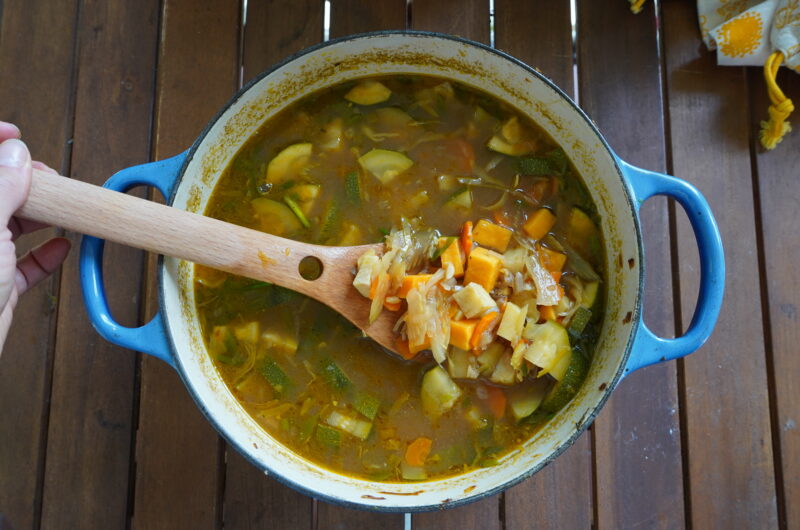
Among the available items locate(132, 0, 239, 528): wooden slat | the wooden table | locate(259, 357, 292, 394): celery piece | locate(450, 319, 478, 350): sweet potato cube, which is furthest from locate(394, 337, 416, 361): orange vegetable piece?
locate(132, 0, 239, 528): wooden slat

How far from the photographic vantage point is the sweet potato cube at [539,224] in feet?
6.01

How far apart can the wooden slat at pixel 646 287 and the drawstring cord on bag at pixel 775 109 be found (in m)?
0.31

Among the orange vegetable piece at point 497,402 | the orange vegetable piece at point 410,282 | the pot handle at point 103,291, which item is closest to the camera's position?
the pot handle at point 103,291

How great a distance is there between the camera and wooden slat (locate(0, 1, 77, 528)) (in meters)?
1.95

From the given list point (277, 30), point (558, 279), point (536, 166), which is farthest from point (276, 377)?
point (277, 30)

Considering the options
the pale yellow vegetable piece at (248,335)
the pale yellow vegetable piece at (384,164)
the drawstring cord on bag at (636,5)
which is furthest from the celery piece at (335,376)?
the drawstring cord on bag at (636,5)

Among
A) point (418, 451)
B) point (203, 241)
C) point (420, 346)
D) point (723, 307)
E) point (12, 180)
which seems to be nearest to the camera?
point (12, 180)

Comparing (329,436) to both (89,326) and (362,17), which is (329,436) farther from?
(362,17)

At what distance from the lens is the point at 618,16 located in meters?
2.07

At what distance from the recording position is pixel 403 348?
174cm

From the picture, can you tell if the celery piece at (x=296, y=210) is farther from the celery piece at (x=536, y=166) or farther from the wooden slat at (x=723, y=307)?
the wooden slat at (x=723, y=307)

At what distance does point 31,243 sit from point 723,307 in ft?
7.03

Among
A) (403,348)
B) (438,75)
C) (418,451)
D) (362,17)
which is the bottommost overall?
(418,451)

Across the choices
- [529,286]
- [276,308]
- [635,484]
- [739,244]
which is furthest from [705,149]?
[276,308]
